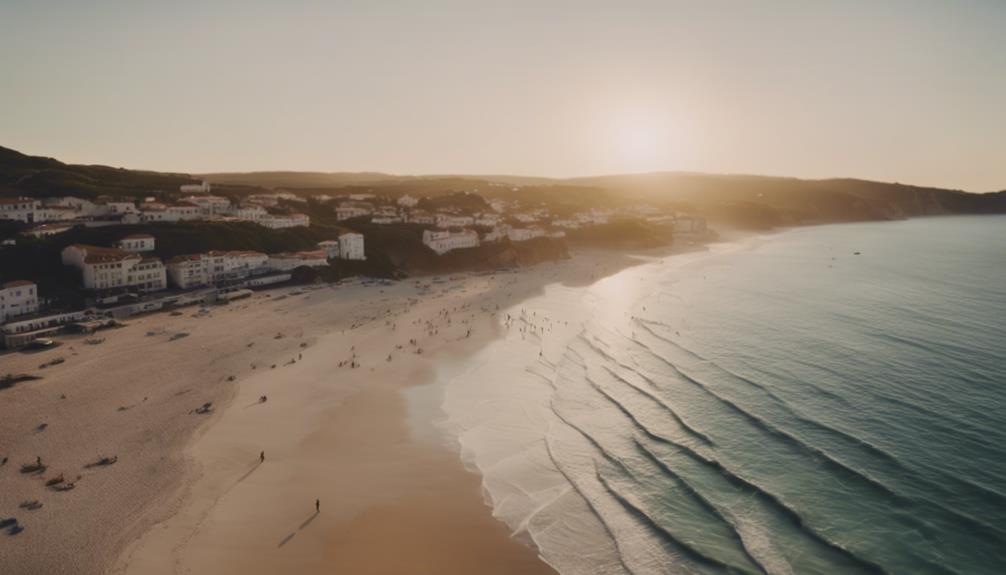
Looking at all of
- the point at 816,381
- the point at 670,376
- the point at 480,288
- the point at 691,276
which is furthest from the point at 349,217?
the point at 816,381

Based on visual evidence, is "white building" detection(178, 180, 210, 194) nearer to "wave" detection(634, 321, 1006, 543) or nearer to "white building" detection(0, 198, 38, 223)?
"white building" detection(0, 198, 38, 223)

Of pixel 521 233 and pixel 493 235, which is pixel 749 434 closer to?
pixel 493 235

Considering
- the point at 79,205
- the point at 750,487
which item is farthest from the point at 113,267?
the point at 750,487

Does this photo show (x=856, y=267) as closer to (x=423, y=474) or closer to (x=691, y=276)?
(x=691, y=276)

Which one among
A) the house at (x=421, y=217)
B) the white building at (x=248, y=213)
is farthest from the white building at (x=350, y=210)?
the white building at (x=248, y=213)

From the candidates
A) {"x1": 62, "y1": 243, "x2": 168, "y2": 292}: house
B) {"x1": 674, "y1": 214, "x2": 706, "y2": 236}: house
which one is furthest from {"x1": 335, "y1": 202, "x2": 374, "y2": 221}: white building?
{"x1": 674, "y1": 214, "x2": 706, "y2": 236}: house

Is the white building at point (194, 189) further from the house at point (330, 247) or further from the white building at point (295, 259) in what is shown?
the white building at point (295, 259)
